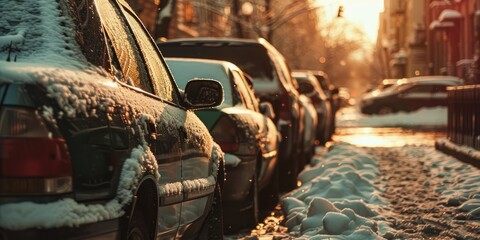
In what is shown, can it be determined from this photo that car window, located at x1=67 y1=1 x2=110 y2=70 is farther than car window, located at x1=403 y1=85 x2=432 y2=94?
No

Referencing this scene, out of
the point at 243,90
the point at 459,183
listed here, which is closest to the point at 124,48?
the point at 243,90

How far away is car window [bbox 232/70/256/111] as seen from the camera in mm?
10180

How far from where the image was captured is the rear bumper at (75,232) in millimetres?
3539

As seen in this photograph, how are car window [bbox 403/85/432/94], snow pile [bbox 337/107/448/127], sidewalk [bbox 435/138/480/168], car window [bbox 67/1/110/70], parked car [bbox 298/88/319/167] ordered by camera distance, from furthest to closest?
1. car window [bbox 403/85/432/94]
2. snow pile [bbox 337/107/448/127]
3. parked car [bbox 298/88/319/167]
4. sidewalk [bbox 435/138/480/168]
5. car window [bbox 67/1/110/70]

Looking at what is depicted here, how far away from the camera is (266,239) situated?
891cm

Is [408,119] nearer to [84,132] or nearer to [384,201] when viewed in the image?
[384,201]

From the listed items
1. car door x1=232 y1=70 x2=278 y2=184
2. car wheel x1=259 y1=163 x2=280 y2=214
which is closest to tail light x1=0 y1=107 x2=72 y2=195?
car door x1=232 y1=70 x2=278 y2=184

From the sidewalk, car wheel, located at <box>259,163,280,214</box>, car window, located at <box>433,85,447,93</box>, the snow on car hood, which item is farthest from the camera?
car window, located at <box>433,85,447,93</box>

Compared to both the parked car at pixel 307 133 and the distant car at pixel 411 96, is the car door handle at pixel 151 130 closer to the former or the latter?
the parked car at pixel 307 133

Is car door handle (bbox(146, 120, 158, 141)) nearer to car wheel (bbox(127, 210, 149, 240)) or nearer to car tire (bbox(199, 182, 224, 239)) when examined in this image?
car wheel (bbox(127, 210, 149, 240))

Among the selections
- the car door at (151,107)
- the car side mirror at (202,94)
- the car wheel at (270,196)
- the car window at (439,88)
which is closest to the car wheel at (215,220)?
the car side mirror at (202,94)

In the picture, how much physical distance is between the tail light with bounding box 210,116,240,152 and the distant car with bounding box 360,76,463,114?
32.7 metres

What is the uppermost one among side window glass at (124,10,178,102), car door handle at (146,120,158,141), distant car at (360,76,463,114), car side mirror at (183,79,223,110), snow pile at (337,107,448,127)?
side window glass at (124,10,178,102)

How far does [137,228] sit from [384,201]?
6832 millimetres
